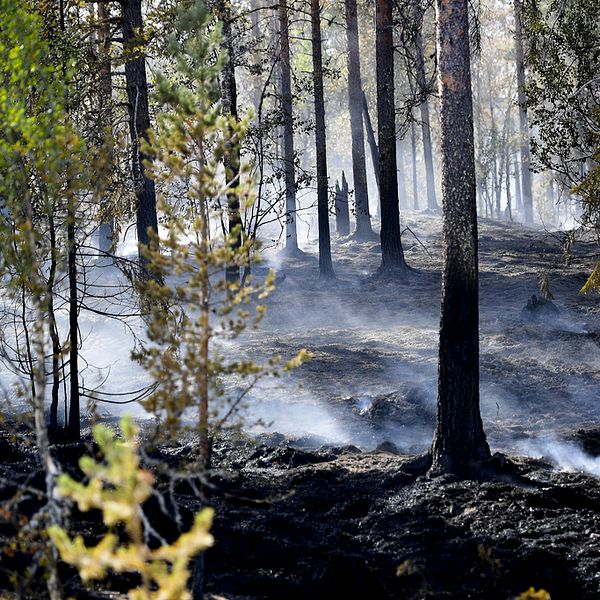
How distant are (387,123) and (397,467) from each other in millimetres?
11250

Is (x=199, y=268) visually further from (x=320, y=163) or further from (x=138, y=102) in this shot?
(x=320, y=163)

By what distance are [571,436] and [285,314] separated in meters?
9.33

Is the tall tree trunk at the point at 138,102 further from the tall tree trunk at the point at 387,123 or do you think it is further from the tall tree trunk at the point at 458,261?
the tall tree trunk at the point at 387,123

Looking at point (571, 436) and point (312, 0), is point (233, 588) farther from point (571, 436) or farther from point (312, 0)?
point (312, 0)

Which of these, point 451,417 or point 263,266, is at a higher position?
point 263,266

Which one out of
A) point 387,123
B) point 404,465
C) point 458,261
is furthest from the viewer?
point 387,123

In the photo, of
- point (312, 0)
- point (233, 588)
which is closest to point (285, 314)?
point (312, 0)

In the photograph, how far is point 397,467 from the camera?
808 cm

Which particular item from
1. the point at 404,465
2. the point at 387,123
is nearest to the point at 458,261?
the point at 404,465

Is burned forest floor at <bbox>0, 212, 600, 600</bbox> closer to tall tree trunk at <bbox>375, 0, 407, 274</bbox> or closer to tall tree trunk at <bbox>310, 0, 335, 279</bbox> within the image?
tall tree trunk at <bbox>375, 0, 407, 274</bbox>

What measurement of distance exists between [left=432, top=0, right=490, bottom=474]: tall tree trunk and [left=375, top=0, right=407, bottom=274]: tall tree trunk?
8.62 meters

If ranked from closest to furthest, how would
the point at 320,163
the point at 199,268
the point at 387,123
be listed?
the point at 199,268, the point at 387,123, the point at 320,163

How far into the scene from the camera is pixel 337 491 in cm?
758

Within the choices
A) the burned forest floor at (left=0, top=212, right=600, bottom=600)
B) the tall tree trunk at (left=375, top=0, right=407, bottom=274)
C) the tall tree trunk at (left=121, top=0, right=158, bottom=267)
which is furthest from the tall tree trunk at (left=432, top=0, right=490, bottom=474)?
the tall tree trunk at (left=375, top=0, right=407, bottom=274)
